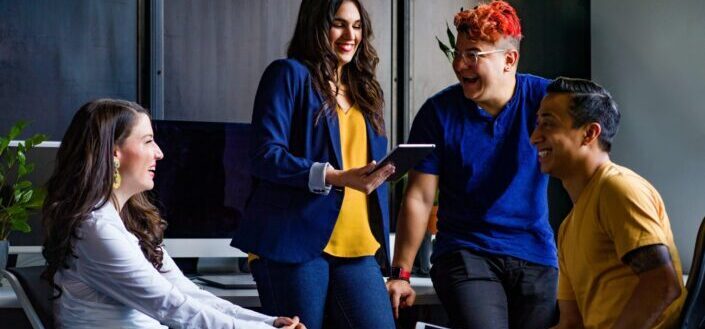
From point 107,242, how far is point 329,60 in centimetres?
73

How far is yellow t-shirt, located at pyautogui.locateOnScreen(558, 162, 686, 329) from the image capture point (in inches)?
74.2

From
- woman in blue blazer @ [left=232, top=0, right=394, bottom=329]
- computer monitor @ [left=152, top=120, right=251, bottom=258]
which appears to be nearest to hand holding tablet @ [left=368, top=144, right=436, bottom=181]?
woman in blue blazer @ [left=232, top=0, right=394, bottom=329]

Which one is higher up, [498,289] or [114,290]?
[114,290]

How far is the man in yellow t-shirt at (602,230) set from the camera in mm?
1855

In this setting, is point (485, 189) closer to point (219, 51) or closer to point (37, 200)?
point (37, 200)

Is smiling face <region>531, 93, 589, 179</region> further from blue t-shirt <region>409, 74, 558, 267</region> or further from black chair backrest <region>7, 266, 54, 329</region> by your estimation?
black chair backrest <region>7, 266, 54, 329</region>

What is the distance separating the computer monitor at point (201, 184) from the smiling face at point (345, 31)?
92 centimetres

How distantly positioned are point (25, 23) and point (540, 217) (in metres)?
2.04

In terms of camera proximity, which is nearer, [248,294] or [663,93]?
[248,294]

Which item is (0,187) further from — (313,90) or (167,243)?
(313,90)

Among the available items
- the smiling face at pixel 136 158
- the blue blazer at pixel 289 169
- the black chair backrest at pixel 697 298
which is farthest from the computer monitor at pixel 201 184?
the black chair backrest at pixel 697 298

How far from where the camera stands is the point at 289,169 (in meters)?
2.34

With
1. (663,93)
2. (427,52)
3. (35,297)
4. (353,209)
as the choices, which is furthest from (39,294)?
(663,93)

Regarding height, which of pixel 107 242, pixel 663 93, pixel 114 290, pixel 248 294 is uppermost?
pixel 663 93
